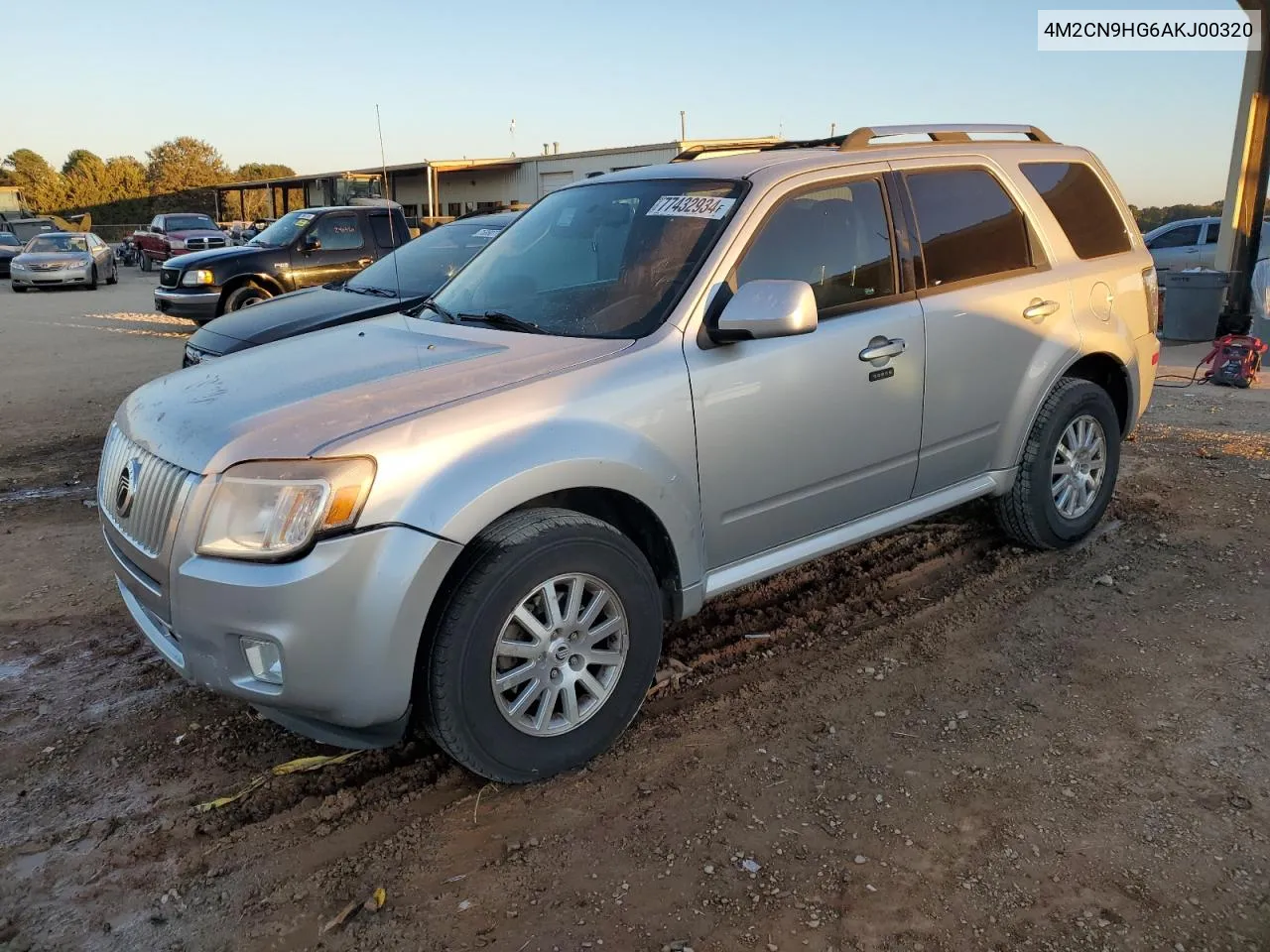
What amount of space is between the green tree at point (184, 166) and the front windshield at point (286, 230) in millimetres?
69451

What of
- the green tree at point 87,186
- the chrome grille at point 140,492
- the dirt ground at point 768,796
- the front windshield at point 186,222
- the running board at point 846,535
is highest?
the green tree at point 87,186

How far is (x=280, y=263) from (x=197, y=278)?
1010mm

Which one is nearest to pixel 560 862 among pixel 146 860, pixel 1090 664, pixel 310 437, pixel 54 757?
pixel 146 860

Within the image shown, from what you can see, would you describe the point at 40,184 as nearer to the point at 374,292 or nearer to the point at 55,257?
the point at 55,257

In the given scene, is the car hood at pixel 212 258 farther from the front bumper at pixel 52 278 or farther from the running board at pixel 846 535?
the front bumper at pixel 52 278

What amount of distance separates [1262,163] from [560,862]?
13402mm

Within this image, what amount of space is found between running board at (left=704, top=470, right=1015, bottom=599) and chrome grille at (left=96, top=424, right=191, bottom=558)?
1.75 metres

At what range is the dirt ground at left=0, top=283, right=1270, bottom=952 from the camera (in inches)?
96.3

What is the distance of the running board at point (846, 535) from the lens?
348 centimetres

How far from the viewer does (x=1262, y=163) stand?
12.0 metres

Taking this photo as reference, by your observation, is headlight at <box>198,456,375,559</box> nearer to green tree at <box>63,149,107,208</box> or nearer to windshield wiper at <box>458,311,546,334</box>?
windshield wiper at <box>458,311,546,334</box>

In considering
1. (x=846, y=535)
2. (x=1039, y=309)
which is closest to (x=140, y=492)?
(x=846, y=535)

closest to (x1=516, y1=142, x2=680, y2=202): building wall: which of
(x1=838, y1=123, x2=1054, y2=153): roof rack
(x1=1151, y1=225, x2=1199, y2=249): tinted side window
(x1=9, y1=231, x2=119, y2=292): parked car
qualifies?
(x1=9, y1=231, x2=119, y2=292): parked car

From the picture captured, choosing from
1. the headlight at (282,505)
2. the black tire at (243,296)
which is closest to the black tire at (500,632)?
the headlight at (282,505)
